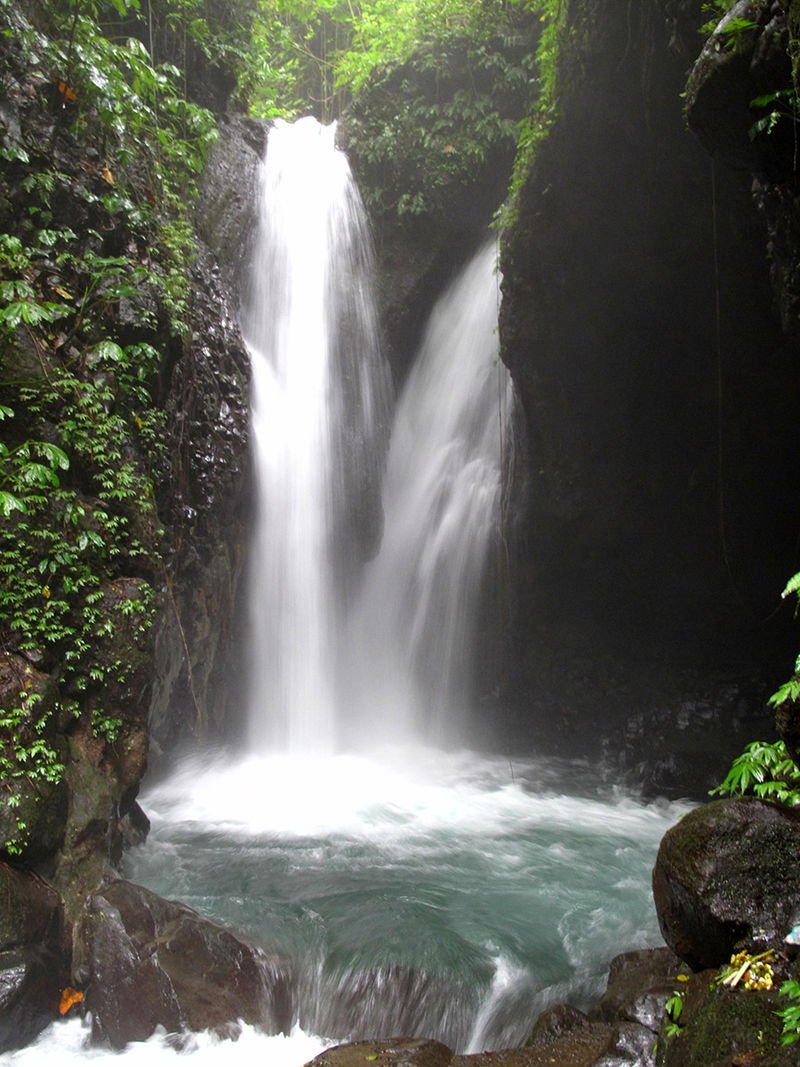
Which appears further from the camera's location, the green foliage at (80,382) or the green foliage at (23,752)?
the green foliage at (80,382)

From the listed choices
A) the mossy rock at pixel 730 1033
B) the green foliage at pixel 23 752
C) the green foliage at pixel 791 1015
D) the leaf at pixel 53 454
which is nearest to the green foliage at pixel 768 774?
the mossy rock at pixel 730 1033

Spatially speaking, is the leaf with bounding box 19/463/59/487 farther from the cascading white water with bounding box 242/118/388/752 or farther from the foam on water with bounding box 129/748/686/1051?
the cascading white water with bounding box 242/118/388/752

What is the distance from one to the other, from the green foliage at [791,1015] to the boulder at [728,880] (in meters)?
0.53

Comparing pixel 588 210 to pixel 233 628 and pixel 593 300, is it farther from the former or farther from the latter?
pixel 233 628

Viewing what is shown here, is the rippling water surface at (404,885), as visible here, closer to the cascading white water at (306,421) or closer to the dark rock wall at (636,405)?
the cascading white water at (306,421)

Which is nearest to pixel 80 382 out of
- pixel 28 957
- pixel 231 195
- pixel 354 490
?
pixel 28 957

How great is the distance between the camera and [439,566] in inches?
427

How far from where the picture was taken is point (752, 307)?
823 cm

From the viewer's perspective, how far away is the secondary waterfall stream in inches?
196

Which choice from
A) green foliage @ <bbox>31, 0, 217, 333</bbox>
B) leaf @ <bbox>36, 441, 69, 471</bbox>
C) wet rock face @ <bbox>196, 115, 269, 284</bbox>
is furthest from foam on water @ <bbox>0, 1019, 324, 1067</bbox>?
wet rock face @ <bbox>196, 115, 269, 284</bbox>

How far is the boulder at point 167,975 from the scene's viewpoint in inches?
179

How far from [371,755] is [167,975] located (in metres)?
5.58

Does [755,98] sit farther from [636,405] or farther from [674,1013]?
[674,1013]

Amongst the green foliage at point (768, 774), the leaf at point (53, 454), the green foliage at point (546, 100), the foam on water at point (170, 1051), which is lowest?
the foam on water at point (170, 1051)
